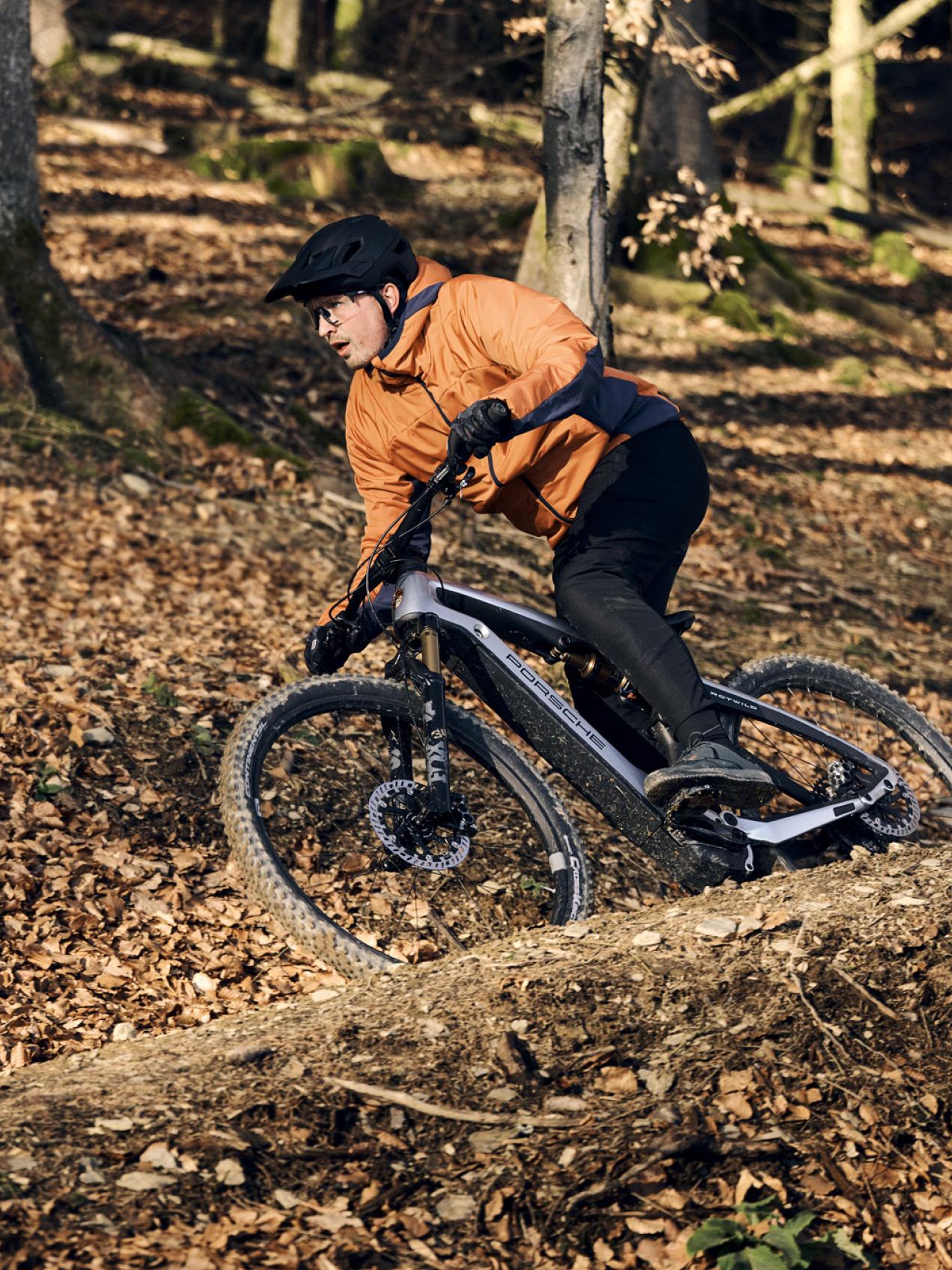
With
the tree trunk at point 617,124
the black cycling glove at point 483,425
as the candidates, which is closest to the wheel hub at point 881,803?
the black cycling glove at point 483,425

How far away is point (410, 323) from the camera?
435 cm

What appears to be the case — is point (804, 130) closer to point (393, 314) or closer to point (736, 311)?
point (736, 311)

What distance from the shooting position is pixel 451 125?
19922 millimetres

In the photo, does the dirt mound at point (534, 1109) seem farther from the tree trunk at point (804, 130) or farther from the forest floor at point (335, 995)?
the tree trunk at point (804, 130)

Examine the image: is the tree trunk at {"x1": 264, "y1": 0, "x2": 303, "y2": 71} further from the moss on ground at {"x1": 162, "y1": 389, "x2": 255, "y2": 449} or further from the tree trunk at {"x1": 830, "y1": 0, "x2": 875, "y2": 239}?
the moss on ground at {"x1": 162, "y1": 389, "x2": 255, "y2": 449}

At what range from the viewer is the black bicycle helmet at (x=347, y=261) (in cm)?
419

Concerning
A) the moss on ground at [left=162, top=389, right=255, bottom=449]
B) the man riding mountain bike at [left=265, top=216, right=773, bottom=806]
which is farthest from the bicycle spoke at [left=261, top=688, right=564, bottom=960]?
the moss on ground at [left=162, top=389, right=255, bottom=449]

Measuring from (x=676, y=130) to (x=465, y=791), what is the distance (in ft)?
40.1

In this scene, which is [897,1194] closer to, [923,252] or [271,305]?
[271,305]

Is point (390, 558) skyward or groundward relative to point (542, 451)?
groundward

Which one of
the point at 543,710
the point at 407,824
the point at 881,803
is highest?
the point at 543,710

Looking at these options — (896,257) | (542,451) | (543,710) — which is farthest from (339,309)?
(896,257)

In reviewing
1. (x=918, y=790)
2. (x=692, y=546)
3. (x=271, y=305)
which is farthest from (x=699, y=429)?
(x=918, y=790)

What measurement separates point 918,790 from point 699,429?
246 inches
